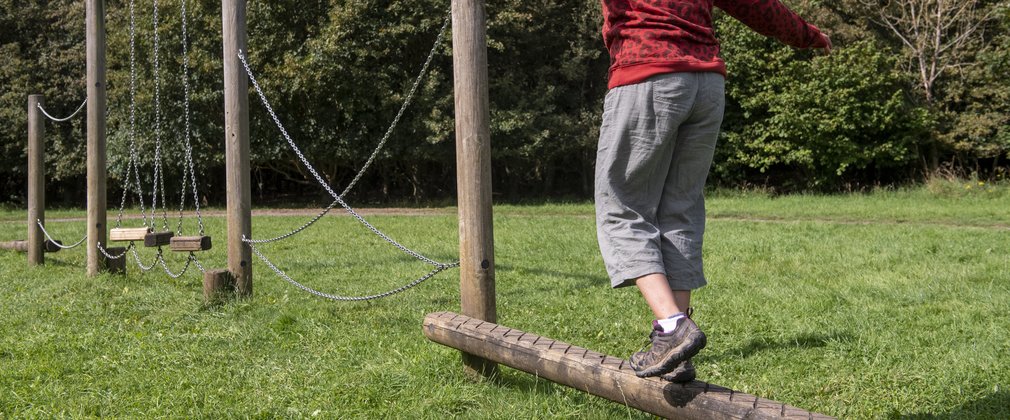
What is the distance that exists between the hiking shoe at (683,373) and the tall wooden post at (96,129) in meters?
7.57

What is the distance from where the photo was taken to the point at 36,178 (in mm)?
10641

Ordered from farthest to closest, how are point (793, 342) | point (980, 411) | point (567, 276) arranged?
point (567, 276) < point (793, 342) < point (980, 411)

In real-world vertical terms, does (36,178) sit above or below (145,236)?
above

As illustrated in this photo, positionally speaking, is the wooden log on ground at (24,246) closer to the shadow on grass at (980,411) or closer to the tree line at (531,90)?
the shadow on grass at (980,411)

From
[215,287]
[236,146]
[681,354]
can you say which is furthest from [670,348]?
[236,146]

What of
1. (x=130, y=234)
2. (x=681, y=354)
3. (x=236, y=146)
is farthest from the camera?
(x=130, y=234)

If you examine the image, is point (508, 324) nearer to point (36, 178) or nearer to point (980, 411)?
point (980, 411)

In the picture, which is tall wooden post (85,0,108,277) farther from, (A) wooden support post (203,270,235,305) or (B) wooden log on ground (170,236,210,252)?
(A) wooden support post (203,270,235,305)

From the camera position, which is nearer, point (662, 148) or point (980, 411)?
point (662, 148)

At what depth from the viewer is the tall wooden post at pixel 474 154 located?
14.3 ft

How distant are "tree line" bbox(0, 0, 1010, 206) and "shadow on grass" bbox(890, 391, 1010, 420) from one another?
1853cm

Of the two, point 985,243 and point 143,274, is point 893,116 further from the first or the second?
point 143,274

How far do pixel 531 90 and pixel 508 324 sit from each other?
19.6 metres

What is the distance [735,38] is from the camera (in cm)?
2559
